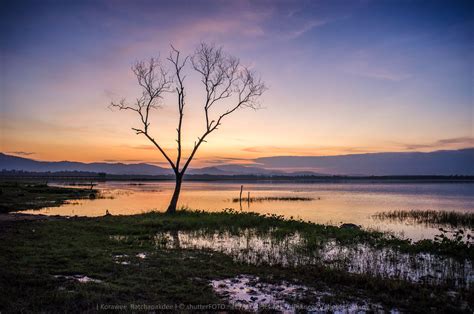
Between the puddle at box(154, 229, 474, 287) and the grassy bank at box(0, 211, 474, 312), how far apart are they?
84 cm

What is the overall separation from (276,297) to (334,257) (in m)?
5.76

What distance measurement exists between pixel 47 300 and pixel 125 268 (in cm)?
320

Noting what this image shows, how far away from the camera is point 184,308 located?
299 inches

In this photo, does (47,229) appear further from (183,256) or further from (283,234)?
(283,234)

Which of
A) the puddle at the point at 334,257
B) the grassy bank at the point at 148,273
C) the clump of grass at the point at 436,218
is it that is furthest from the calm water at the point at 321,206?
the grassy bank at the point at 148,273

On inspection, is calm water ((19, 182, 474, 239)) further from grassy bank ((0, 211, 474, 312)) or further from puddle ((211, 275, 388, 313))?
puddle ((211, 275, 388, 313))

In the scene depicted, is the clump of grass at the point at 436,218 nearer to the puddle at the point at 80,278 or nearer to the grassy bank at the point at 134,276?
the grassy bank at the point at 134,276

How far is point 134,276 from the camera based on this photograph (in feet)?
32.4

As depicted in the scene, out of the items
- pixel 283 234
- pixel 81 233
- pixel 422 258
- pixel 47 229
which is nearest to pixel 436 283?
pixel 422 258

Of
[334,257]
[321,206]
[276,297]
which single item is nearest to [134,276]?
[276,297]

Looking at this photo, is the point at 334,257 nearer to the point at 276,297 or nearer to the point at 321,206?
the point at 276,297

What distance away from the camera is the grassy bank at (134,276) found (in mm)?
8078

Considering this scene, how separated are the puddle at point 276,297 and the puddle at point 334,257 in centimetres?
268

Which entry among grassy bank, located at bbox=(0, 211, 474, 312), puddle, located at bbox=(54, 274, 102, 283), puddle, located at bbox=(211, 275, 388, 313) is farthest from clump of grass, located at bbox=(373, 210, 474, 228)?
puddle, located at bbox=(54, 274, 102, 283)
